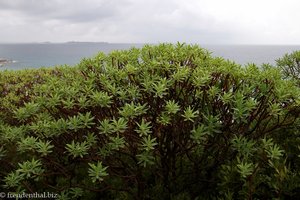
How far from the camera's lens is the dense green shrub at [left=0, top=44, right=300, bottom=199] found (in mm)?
3961

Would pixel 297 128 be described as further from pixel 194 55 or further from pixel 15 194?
pixel 15 194

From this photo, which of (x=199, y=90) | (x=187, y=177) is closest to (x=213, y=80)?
(x=199, y=90)

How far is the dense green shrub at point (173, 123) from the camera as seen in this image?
3.96 metres

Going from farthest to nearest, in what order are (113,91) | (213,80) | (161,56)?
(161,56), (213,80), (113,91)

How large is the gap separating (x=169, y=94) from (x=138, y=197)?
172cm

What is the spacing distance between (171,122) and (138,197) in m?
1.41

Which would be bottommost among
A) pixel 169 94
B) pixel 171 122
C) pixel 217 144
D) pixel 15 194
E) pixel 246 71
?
pixel 15 194

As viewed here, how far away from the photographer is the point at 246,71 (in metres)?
4.57

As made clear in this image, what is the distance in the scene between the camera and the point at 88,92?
4.39 m

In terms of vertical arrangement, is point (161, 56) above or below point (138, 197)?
above

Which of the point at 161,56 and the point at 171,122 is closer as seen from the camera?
the point at 171,122

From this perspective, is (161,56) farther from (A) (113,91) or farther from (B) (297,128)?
(B) (297,128)

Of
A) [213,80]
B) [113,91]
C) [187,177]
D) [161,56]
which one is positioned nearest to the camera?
[113,91]

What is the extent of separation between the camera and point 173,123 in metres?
4.27
